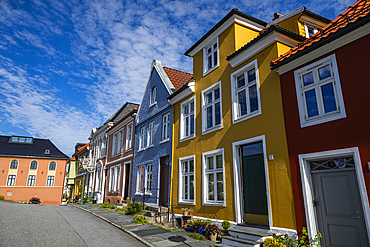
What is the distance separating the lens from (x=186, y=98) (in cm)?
1344

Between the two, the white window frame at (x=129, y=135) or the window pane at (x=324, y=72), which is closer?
the window pane at (x=324, y=72)

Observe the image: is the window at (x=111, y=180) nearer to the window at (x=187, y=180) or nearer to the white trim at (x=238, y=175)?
the window at (x=187, y=180)

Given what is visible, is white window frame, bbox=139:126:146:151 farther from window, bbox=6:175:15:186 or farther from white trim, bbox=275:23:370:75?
window, bbox=6:175:15:186

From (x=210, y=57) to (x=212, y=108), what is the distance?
2.78 m

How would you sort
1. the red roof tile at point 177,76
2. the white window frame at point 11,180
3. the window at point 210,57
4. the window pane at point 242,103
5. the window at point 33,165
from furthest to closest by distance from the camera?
1. the window at point 33,165
2. the white window frame at point 11,180
3. the red roof tile at point 177,76
4. the window at point 210,57
5. the window pane at point 242,103

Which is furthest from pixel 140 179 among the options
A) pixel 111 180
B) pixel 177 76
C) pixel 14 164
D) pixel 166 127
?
pixel 14 164

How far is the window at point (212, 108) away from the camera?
11031 millimetres

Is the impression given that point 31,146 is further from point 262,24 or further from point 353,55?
point 353,55

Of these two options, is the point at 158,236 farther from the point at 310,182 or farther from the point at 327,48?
the point at 327,48

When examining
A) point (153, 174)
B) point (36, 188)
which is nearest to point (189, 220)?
point (153, 174)

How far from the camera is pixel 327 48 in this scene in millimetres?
6852

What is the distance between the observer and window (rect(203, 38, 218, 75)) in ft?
39.2

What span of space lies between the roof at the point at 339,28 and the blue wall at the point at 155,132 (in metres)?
8.35

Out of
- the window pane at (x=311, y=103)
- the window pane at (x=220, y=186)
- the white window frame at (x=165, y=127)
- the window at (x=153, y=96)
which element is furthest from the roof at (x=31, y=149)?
the window pane at (x=311, y=103)
